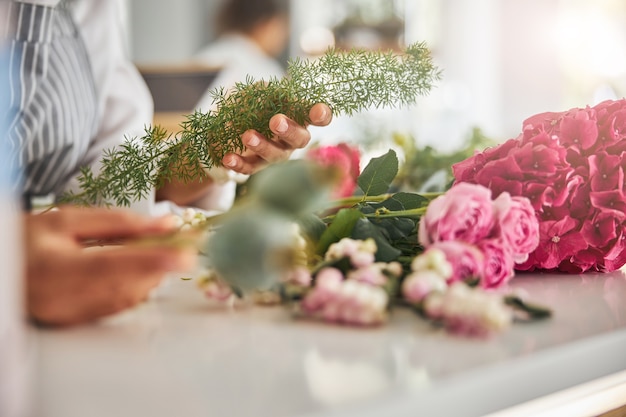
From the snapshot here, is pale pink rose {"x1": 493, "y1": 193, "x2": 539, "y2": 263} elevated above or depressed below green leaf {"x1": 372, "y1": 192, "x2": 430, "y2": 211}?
above

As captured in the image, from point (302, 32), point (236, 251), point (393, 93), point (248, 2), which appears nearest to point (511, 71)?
point (302, 32)

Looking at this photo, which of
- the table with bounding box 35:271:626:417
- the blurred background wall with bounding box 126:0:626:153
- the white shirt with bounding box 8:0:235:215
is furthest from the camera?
the blurred background wall with bounding box 126:0:626:153

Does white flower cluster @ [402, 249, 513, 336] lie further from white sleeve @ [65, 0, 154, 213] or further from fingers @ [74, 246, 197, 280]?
white sleeve @ [65, 0, 154, 213]

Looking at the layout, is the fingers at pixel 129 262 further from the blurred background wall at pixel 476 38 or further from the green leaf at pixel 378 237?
the blurred background wall at pixel 476 38

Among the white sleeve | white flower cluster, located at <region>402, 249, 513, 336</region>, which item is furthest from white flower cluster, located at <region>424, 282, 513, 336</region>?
the white sleeve

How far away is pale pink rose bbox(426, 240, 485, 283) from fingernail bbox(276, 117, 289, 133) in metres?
0.18

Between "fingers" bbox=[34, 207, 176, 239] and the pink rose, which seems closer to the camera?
"fingers" bbox=[34, 207, 176, 239]

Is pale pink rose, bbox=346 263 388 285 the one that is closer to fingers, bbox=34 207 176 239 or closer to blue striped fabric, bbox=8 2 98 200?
fingers, bbox=34 207 176 239

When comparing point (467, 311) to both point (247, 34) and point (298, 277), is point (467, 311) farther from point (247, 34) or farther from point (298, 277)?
point (247, 34)

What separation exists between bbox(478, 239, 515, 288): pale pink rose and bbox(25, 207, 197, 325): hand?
173 mm

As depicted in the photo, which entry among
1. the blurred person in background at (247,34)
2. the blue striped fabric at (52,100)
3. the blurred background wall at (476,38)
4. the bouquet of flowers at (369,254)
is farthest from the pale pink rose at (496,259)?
the blurred background wall at (476,38)

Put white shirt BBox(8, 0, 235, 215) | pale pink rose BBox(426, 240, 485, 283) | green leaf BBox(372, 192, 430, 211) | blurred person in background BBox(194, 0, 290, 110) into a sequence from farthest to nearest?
blurred person in background BBox(194, 0, 290, 110), white shirt BBox(8, 0, 235, 215), green leaf BBox(372, 192, 430, 211), pale pink rose BBox(426, 240, 485, 283)

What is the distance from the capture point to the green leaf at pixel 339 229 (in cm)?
42

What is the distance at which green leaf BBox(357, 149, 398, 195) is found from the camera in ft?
1.60
